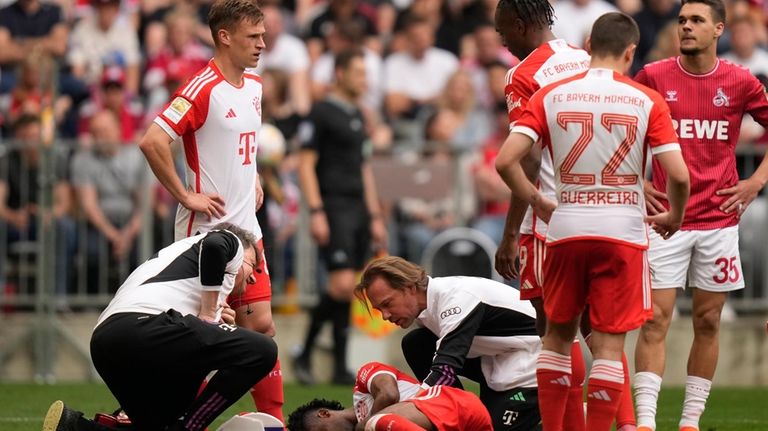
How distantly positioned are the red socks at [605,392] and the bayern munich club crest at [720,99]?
7.54ft

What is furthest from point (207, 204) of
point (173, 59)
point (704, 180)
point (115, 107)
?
point (173, 59)

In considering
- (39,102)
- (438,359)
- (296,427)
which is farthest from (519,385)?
(39,102)

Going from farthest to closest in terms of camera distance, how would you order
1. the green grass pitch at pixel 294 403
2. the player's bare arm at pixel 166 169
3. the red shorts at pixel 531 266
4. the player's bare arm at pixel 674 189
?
the green grass pitch at pixel 294 403 < the player's bare arm at pixel 166 169 < the red shorts at pixel 531 266 < the player's bare arm at pixel 674 189

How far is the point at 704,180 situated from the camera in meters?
9.51

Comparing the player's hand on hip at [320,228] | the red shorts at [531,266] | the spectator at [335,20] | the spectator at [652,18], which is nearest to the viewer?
the red shorts at [531,266]

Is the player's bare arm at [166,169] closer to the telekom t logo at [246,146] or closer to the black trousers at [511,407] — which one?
the telekom t logo at [246,146]

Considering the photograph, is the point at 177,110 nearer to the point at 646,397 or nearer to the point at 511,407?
the point at 511,407

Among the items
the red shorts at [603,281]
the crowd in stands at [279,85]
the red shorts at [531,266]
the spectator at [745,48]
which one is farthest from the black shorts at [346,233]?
the red shorts at [603,281]

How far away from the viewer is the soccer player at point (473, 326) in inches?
344

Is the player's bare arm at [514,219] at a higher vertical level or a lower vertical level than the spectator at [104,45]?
lower

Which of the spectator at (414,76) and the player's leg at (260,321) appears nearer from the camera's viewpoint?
the player's leg at (260,321)

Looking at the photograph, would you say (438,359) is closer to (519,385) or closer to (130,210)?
(519,385)

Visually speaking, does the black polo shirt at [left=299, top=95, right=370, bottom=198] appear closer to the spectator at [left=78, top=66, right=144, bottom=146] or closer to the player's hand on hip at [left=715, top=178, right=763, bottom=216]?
the spectator at [left=78, top=66, right=144, bottom=146]

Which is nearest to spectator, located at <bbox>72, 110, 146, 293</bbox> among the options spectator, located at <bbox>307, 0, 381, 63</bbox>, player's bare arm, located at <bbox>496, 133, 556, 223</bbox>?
spectator, located at <bbox>307, 0, 381, 63</bbox>
